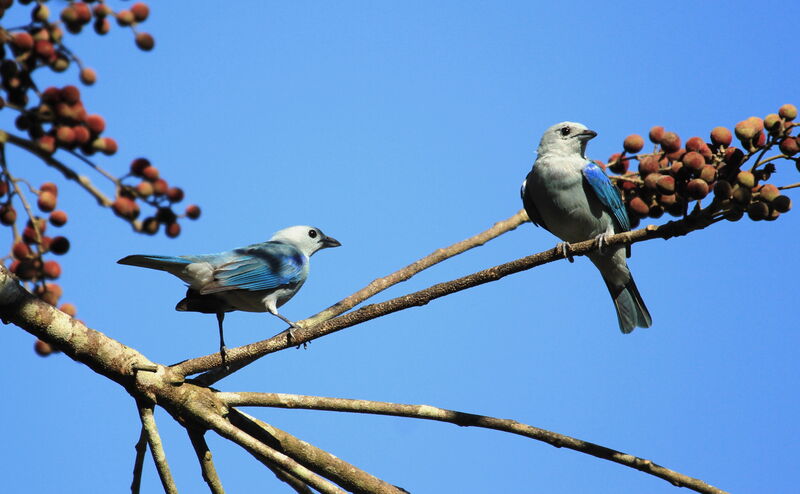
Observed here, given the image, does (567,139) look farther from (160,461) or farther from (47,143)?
(47,143)

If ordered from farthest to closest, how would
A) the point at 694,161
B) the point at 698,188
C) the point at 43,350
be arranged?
the point at 694,161, the point at 698,188, the point at 43,350

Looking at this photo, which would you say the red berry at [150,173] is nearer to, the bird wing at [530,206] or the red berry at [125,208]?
the red berry at [125,208]

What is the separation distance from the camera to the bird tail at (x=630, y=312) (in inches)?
253

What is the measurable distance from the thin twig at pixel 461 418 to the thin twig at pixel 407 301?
183mm

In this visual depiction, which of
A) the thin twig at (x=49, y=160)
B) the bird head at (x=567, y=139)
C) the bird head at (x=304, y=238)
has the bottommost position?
the thin twig at (x=49, y=160)

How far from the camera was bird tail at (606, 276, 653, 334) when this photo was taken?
6434 millimetres

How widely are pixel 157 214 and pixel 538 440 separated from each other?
2271 millimetres

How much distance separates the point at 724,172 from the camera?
2979 millimetres

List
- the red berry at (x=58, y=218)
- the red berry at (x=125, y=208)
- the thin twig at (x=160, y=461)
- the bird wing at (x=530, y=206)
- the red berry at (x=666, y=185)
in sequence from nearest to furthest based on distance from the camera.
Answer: the red berry at (x=125, y=208) < the red berry at (x=58, y=218) < the red berry at (x=666, y=185) < the thin twig at (x=160, y=461) < the bird wing at (x=530, y=206)

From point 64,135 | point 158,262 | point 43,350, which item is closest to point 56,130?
point 64,135

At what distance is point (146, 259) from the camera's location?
16.2 ft

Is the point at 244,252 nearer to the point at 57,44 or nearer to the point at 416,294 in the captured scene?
the point at 416,294

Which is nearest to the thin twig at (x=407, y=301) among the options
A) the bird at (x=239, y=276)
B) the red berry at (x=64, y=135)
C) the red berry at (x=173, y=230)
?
the bird at (x=239, y=276)

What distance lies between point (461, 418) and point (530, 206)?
3.12 metres
